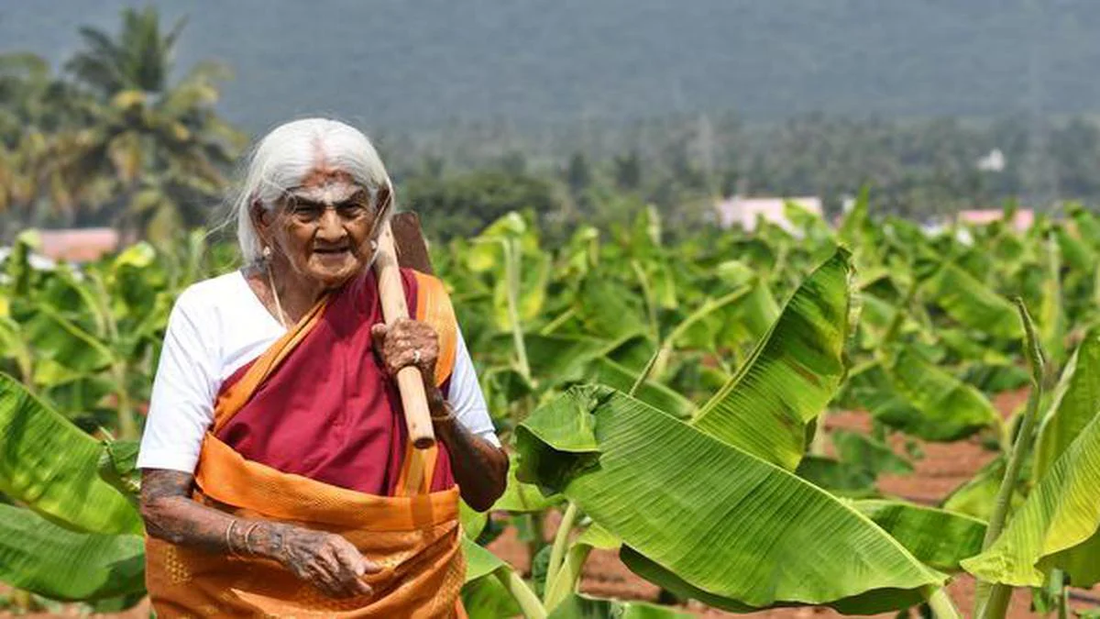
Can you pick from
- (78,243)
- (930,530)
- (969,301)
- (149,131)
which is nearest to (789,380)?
(930,530)

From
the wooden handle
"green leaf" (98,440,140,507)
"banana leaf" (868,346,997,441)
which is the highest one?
the wooden handle

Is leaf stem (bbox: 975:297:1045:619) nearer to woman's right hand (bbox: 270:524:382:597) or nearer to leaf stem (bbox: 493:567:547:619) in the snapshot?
leaf stem (bbox: 493:567:547:619)

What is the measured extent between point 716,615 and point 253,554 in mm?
4602

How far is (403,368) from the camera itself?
3.18 meters

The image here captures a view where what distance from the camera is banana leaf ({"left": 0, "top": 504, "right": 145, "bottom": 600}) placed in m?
4.70

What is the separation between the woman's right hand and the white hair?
1.80 feet

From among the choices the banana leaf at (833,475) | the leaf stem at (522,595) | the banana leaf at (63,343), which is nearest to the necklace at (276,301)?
the leaf stem at (522,595)

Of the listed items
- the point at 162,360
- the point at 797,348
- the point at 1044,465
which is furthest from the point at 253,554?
the point at 1044,465

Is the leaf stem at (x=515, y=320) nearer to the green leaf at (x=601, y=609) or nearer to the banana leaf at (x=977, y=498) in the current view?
the banana leaf at (x=977, y=498)

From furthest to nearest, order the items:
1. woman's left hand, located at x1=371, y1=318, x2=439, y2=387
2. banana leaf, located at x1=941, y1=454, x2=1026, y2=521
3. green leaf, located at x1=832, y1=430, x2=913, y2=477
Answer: green leaf, located at x1=832, y1=430, x2=913, y2=477
banana leaf, located at x1=941, y1=454, x2=1026, y2=521
woman's left hand, located at x1=371, y1=318, x2=439, y2=387

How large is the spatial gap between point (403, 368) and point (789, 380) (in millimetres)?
1511

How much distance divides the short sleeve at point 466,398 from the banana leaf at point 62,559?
1.58 metres

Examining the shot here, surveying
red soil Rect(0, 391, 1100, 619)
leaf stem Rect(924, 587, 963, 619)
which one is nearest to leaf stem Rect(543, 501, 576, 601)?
leaf stem Rect(924, 587, 963, 619)

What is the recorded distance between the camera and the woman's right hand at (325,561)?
3066mm
